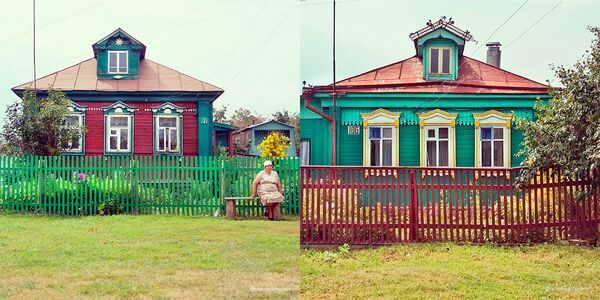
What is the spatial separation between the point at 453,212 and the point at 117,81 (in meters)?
2.61

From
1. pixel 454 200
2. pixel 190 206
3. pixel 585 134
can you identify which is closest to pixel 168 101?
pixel 190 206

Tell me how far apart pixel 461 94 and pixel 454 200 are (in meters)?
1.04

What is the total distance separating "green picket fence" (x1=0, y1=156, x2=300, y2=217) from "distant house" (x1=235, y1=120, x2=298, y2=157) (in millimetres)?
698

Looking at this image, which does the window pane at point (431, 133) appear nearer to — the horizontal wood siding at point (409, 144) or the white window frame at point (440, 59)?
the horizontal wood siding at point (409, 144)

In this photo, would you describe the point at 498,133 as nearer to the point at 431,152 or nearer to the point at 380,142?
the point at 431,152

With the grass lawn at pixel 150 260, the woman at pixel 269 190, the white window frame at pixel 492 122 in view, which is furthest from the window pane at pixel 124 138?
the white window frame at pixel 492 122

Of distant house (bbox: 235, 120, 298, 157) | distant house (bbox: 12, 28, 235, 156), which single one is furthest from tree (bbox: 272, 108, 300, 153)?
distant house (bbox: 12, 28, 235, 156)

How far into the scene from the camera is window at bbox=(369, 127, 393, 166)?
310 cm

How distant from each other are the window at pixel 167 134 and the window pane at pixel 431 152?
1990mm

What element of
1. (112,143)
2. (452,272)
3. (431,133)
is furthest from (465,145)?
(112,143)

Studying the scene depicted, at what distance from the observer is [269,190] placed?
4.96 meters

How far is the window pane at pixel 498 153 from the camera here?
3305mm

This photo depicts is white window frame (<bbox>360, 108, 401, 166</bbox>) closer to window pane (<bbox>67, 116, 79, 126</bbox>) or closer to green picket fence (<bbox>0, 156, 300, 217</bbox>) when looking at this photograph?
green picket fence (<bbox>0, 156, 300, 217</bbox>)

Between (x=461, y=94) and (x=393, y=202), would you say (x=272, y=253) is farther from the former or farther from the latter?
(x=461, y=94)
